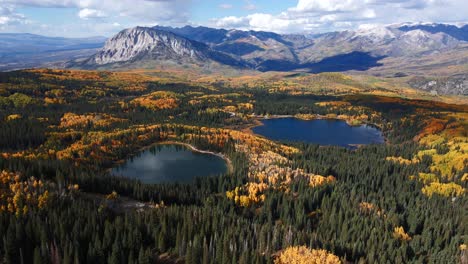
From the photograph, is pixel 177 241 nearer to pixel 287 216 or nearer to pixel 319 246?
pixel 319 246

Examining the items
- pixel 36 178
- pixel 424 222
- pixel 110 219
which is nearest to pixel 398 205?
pixel 424 222

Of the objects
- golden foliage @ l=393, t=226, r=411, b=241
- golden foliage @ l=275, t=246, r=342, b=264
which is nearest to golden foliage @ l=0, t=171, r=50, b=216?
golden foliage @ l=275, t=246, r=342, b=264

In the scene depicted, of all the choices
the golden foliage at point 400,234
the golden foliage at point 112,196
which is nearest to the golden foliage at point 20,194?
the golden foliage at point 112,196

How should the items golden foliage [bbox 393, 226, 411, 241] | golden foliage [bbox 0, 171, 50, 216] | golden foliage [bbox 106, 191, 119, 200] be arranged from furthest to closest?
golden foliage [bbox 106, 191, 119, 200] < golden foliage [bbox 393, 226, 411, 241] < golden foliage [bbox 0, 171, 50, 216]

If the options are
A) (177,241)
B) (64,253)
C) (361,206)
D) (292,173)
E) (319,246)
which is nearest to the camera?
(64,253)

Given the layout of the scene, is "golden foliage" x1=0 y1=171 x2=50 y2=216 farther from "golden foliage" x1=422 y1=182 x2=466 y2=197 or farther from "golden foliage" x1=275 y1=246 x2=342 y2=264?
"golden foliage" x1=422 y1=182 x2=466 y2=197

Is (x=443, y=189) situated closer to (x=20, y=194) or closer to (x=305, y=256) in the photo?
(x=305, y=256)

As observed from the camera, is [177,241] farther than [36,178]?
No
